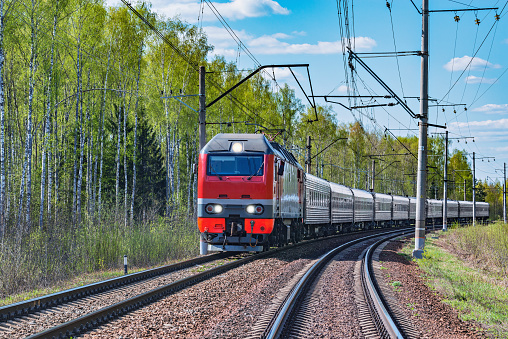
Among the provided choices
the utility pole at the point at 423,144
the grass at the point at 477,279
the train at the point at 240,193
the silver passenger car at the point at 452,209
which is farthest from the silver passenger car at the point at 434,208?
the train at the point at 240,193

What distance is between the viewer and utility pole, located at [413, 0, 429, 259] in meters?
16.4

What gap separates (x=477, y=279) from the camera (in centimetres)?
1267

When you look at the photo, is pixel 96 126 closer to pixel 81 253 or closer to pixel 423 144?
pixel 81 253

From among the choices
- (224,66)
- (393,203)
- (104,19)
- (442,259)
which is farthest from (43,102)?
(393,203)

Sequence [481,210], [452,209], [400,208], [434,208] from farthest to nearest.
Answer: [481,210] < [452,209] < [434,208] < [400,208]

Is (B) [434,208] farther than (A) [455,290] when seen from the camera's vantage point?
Yes

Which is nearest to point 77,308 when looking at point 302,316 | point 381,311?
point 302,316

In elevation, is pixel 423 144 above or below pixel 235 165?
above

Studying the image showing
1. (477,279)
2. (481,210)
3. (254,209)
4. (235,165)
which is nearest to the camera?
(477,279)

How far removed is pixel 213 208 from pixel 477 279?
7142 millimetres

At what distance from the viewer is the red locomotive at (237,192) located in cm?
1457

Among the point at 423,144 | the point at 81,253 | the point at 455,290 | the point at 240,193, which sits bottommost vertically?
the point at 455,290

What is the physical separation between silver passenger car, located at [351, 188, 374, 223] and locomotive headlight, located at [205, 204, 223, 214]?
22854mm

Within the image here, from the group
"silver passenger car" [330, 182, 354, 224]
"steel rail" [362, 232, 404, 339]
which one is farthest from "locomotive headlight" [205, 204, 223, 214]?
"silver passenger car" [330, 182, 354, 224]
